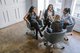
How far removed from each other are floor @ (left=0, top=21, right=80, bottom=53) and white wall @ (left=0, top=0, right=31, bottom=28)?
0.48 metres

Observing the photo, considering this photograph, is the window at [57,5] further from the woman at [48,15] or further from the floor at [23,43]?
the floor at [23,43]

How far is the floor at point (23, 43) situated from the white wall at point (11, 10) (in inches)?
19.0

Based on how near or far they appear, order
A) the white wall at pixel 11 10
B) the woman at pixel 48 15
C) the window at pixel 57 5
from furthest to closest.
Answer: the window at pixel 57 5
the white wall at pixel 11 10
the woman at pixel 48 15

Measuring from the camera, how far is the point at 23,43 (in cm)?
312

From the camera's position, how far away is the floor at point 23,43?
2.82 m

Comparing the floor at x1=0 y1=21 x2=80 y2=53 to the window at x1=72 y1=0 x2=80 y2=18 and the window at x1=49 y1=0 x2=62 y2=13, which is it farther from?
the window at x1=49 y1=0 x2=62 y2=13

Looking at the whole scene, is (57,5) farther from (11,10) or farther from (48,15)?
(11,10)

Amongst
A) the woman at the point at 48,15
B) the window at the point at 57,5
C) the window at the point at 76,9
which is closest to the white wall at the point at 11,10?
the window at the point at 57,5

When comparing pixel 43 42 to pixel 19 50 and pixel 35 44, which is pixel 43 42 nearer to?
pixel 35 44

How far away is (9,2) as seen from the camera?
397cm

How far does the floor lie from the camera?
9.25 feet

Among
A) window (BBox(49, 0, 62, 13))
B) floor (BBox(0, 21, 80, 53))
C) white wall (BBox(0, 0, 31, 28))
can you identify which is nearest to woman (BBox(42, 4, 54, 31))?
floor (BBox(0, 21, 80, 53))

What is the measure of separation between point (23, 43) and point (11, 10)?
5.67 ft

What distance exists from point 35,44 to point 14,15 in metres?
1.90
